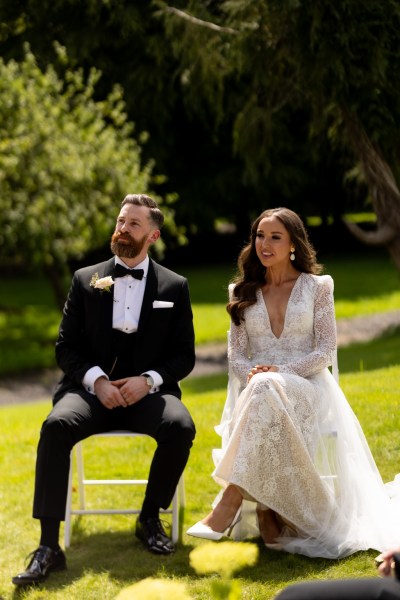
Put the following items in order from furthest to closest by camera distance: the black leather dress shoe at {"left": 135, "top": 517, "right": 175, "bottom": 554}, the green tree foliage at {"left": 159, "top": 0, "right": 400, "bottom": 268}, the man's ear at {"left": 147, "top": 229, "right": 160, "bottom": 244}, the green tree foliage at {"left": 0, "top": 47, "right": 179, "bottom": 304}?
the green tree foliage at {"left": 0, "top": 47, "right": 179, "bottom": 304}
the green tree foliage at {"left": 159, "top": 0, "right": 400, "bottom": 268}
the man's ear at {"left": 147, "top": 229, "right": 160, "bottom": 244}
the black leather dress shoe at {"left": 135, "top": 517, "right": 175, "bottom": 554}

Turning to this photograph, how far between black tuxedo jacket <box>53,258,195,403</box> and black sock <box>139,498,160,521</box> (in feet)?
2.10

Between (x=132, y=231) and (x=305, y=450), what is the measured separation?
5.18ft

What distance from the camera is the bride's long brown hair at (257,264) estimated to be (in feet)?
18.5

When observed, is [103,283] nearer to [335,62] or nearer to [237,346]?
[237,346]

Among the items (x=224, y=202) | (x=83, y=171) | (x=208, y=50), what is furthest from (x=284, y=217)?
(x=224, y=202)

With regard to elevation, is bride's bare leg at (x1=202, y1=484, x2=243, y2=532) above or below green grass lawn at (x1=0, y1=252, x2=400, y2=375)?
above

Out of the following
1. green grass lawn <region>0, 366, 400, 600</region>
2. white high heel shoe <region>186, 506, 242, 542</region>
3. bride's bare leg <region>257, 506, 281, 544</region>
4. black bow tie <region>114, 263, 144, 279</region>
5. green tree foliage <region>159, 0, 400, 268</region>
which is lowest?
green grass lawn <region>0, 366, 400, 600</region>

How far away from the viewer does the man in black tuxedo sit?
215 inches

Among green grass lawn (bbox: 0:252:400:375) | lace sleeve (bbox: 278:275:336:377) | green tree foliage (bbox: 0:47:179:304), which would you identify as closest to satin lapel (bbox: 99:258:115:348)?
lace sleeve (bbox: 278:275:336:377)

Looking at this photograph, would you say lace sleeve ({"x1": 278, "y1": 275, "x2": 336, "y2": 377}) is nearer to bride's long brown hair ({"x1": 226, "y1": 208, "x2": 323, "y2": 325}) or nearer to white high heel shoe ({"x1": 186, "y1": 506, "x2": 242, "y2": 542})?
bride's long brown hair ({"x1": 226, "y1": 208, "x2": 323, "y2": 325})

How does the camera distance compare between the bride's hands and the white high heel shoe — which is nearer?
the white high heel shoe

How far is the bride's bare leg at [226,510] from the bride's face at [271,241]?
1241 millimetres

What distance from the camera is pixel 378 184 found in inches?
448

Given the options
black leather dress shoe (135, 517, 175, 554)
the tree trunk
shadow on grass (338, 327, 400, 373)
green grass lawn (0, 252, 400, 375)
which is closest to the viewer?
black leather dress shoe (135, 517, 175, 554)
